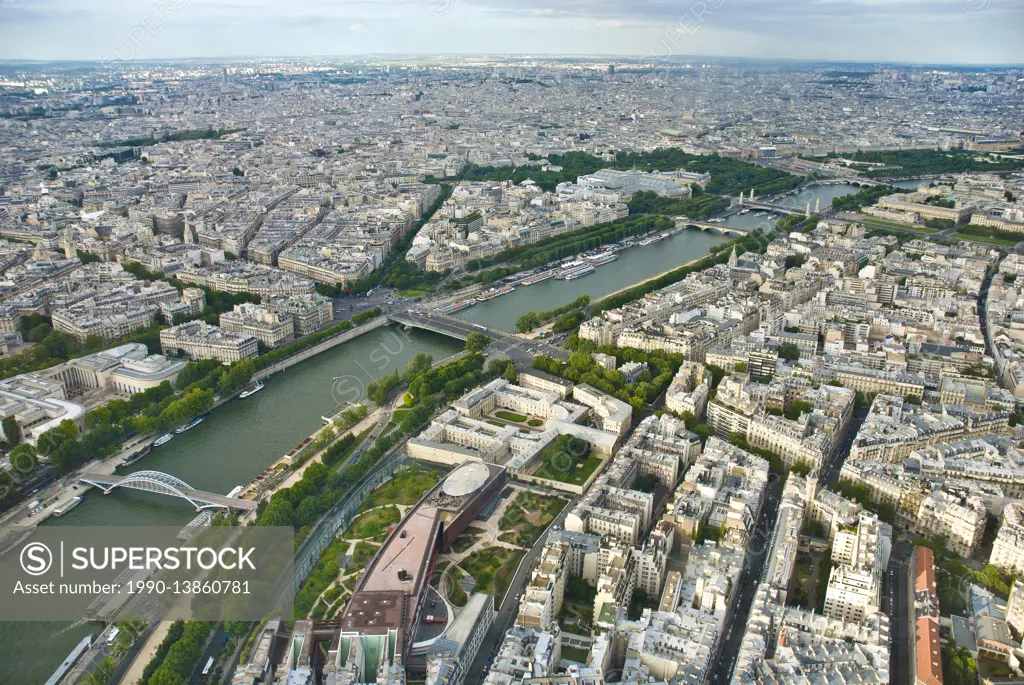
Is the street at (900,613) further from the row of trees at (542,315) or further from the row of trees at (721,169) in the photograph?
the row of trees at (721,169)

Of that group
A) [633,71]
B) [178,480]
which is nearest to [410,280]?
[178,480]

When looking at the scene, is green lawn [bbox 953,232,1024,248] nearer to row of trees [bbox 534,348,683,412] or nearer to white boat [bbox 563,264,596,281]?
white boat [bbox 563,264,596,281]

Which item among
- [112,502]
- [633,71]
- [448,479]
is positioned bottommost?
[112,502]

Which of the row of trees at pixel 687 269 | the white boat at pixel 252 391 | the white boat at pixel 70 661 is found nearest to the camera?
the white boat at pixel 70 661

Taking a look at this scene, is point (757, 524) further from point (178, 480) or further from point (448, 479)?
point (178, 480)

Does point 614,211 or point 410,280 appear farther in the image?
point 614,211

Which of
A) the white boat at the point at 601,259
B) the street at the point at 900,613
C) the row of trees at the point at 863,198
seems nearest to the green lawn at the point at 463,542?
the street at the point at 900,613

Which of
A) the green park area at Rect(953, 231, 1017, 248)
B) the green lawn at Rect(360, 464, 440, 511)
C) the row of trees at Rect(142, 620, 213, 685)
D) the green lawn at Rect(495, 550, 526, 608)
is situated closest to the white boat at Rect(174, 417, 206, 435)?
the green lawn at Rect(360, 464, 440, 511)
